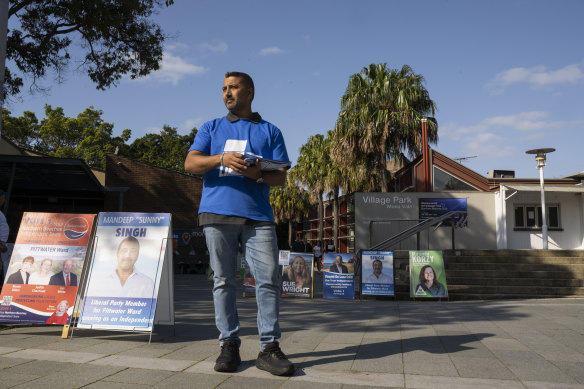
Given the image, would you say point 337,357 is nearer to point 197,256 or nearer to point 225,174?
point 225,174

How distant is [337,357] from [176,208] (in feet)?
68.1

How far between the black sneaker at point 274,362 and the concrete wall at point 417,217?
1703cm

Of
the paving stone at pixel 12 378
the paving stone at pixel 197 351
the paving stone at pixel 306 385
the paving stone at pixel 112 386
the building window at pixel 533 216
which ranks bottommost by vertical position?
the paving stone at pixel 197 351

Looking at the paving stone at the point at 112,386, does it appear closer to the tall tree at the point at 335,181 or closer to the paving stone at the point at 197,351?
the paving stone at the point at 197,351

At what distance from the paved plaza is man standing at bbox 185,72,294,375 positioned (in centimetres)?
29

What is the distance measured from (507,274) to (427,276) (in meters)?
4.82

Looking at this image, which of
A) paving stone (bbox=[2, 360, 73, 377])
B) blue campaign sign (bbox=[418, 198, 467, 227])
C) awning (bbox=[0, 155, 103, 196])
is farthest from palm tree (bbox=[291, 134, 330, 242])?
paving stone (bbox=[2, 360, 73, 377])

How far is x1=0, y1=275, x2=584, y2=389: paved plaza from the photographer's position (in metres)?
2.94

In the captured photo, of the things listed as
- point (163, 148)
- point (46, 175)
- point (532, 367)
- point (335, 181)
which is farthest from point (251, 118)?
point (163, 148)

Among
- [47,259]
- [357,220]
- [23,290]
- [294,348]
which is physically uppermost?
[357,220]

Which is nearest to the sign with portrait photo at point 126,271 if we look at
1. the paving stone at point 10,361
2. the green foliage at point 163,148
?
the paving stone at point 10,361

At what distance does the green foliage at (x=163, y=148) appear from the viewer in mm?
46094

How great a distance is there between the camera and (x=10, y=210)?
70.0ft

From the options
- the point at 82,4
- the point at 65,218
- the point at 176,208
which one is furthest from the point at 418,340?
the point at 176,208
